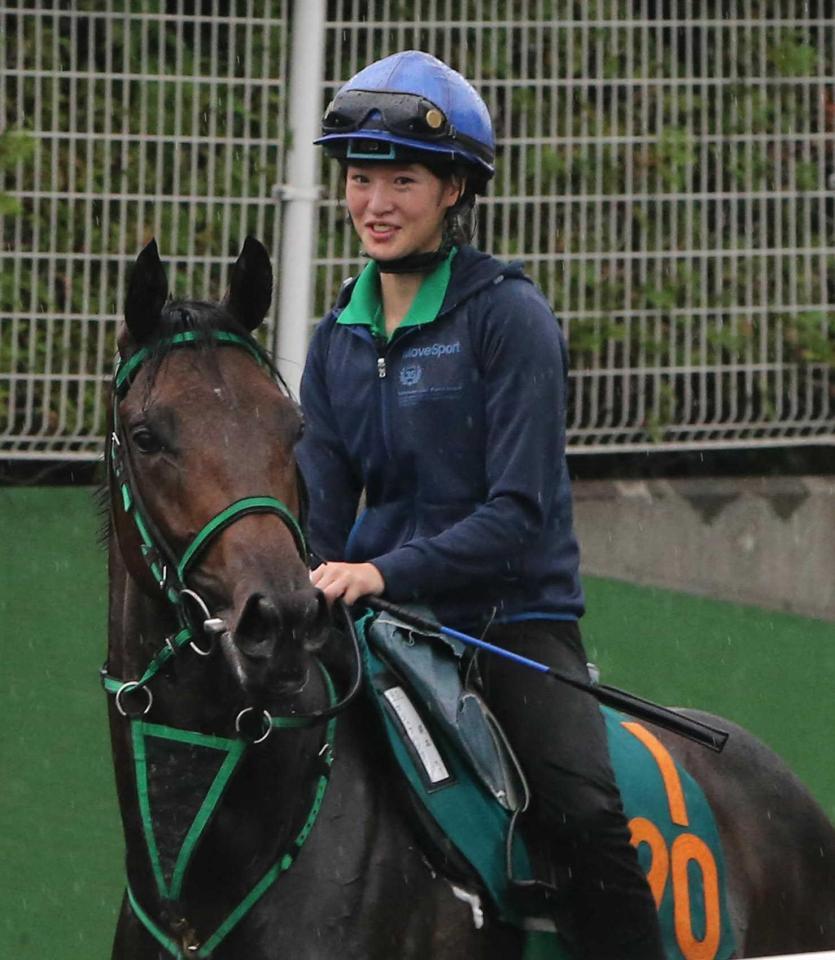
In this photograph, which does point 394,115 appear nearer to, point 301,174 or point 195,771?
point 195,771

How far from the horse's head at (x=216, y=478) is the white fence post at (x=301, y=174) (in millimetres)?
3968

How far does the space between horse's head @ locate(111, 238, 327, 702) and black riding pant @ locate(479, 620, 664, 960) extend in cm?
63

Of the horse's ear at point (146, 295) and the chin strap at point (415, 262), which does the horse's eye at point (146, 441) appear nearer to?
the horse's ear at point (146, 295)

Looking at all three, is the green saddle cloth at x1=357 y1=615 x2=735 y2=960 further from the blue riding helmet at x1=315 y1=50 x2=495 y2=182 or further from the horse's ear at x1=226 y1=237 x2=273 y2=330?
the blue riding helmet at x1=315 y1=50 x2=495 y2=182

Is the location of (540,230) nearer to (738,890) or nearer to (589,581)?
(589,581)

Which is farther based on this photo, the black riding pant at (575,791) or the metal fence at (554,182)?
the metal fence at (554,182)

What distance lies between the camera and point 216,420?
363cm

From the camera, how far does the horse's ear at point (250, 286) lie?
3.87m

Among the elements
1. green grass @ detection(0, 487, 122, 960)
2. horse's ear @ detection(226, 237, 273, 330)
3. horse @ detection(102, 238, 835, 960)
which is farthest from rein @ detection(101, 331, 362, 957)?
green grass @ detection(0, 487, 122, 960)

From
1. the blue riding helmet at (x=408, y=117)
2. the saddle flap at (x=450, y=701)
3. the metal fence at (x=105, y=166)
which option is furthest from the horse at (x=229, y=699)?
the metal fence at (x=105, y=166)

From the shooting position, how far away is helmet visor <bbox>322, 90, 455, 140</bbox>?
4.17 meters

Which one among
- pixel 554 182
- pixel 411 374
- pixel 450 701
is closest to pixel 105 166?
pixel 554 182

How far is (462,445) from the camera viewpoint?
13.5ft

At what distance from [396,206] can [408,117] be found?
0.59 feet
